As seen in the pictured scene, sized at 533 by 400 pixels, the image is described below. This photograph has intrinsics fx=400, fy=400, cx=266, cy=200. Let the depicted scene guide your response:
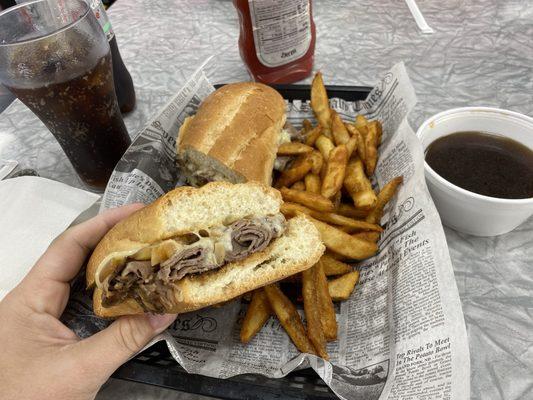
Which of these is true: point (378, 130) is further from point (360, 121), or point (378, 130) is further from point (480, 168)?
point (480, 168)

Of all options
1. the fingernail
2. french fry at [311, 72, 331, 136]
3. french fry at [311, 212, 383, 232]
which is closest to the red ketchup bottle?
french fry at [311, 72, 331, 136]

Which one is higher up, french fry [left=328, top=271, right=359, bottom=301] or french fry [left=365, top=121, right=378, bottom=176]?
french fry [left=365, top=121, right=378, bottom=176]

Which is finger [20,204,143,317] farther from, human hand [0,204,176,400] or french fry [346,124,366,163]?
french fry [346,124,366,163]

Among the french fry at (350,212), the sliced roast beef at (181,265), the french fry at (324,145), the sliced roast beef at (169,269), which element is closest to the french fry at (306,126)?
the french fry at (324,145)

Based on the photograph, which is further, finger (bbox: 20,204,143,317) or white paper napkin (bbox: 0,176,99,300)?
white paper napkin (bbox: 0,176,99,300)

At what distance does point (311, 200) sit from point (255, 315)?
0.47 metres

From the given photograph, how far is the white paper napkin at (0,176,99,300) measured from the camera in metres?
1.52

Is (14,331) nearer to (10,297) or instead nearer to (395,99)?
(10,297)

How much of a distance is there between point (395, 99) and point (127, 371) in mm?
1580

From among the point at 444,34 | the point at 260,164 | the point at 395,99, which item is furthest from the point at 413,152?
the point at 444,34

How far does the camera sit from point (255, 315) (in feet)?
4.70

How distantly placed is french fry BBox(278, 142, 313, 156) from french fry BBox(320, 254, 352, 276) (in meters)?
0.54

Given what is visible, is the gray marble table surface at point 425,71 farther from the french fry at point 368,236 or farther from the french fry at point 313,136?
the french fry at point 313,136

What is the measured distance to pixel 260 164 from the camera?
6.05 feet
